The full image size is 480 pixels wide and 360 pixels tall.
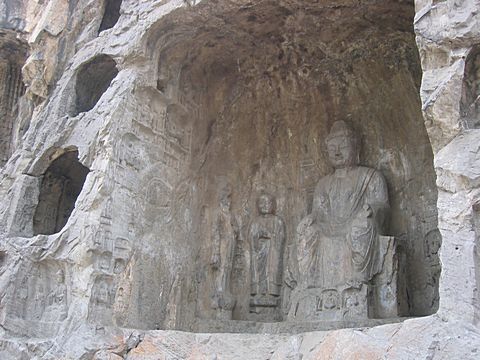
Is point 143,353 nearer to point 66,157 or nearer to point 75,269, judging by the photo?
point 75,269

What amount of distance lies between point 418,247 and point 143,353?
2.77 meters

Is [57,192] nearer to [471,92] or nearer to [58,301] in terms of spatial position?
[58,301]

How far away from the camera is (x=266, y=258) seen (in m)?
6.99

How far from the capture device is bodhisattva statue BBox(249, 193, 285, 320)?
6.85 m

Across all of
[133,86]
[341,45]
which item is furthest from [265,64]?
[133,86]

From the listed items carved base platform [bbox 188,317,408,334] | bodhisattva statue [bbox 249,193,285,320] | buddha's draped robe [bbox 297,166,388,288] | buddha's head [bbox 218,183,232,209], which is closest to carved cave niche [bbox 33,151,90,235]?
buddha's head [bbox 218,183,232,209]

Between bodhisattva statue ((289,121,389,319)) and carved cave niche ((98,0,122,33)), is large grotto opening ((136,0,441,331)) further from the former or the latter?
carved cave niche ((98,0,122,33))

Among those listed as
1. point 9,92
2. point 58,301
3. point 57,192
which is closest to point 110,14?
point 57,192

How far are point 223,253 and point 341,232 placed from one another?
131cm

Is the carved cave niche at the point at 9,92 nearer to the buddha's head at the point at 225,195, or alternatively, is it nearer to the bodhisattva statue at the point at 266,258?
the buddha's head at the point at 225,195

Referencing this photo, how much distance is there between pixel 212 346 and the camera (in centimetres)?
557

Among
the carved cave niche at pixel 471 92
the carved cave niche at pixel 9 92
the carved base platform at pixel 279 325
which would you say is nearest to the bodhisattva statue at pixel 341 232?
the carved base platform at pixel 279 325

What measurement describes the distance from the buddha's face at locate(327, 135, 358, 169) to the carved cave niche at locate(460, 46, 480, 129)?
82.2 inches

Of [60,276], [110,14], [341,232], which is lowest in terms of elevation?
[60,276]
